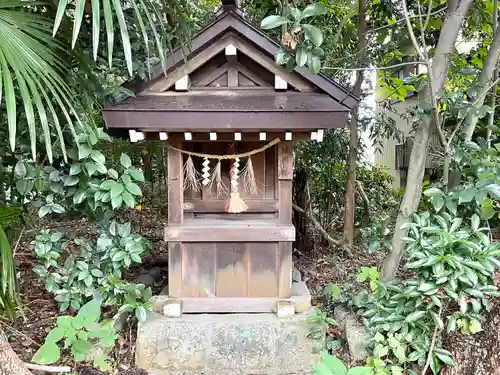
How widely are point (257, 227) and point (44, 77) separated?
2109 millimetres

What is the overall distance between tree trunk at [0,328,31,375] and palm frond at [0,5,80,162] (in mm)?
1373

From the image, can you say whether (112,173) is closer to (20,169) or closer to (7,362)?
(20,169)

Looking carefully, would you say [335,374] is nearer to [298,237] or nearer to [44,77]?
[44,77]

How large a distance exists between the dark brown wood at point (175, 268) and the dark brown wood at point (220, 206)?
0.42m

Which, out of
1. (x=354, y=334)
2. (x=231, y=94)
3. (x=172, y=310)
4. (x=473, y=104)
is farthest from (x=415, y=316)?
(x=231, y=94)

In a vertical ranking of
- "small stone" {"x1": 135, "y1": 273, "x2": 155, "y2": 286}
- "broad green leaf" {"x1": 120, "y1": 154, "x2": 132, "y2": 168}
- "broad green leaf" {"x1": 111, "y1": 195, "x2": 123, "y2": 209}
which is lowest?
"small stone" {"x1": 135, "y1": 273, "x2": 155, "y2": 286}

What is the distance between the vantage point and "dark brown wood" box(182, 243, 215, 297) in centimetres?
374

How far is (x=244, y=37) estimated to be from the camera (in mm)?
3381

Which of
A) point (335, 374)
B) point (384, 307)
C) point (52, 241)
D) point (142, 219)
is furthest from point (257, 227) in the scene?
point (142, 219)

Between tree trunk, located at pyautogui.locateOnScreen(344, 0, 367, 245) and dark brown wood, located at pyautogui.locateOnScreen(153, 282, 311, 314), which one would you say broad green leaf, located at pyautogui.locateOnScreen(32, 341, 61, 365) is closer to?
dark brown wood, located at pyautogui.locateOnScreen(153, 282, 311, 314)

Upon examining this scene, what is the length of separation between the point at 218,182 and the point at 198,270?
840 millimetres

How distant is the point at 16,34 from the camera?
98.3 inches

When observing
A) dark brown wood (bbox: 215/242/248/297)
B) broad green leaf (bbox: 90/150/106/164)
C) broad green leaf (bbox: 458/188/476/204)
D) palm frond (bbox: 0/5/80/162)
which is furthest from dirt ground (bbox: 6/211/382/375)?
palm frond (bbox: 0/5/80/162)

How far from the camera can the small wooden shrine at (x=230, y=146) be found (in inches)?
129
